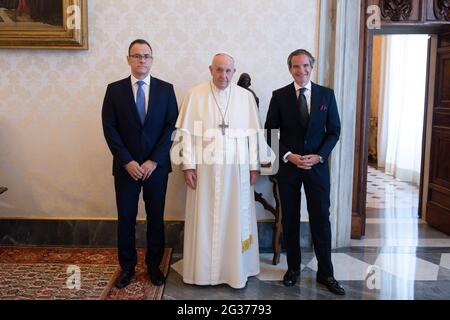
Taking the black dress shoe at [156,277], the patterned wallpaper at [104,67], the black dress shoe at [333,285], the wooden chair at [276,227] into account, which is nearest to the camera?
the black dress shoe at [333,285]

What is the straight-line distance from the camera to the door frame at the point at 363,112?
4.74 meters

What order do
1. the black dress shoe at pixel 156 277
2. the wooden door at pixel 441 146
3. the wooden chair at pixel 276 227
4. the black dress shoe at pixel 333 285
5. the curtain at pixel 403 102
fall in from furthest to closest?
the curtain at pixel 403 102
the wooden door at pixel 441 146
the wooden chair at pixel 276 227
the black dress shoe at pixel 156 277
the black dress shoe at pixel 333 285

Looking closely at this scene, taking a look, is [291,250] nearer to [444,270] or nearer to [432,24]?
[444,270]

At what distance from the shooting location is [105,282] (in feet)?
12.5

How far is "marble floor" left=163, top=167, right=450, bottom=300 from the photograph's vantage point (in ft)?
11.9

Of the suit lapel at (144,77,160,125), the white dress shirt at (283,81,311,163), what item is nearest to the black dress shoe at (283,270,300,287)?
the white dress shirt at (283,81,311,163)

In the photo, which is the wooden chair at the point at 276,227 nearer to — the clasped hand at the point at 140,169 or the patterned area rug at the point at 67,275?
the patterned area rug at the point at 67,275

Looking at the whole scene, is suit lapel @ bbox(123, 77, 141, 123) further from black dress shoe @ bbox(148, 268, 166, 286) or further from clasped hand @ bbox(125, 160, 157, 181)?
black dress shoe @ bbox(148, 268, 166, 286)

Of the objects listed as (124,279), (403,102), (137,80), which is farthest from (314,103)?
(403,102)

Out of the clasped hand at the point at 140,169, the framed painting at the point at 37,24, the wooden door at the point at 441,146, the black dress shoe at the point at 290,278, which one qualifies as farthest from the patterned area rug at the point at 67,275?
the wooden door at the point at 441,146

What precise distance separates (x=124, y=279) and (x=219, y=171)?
1.11m

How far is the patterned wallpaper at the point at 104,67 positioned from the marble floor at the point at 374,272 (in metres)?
1.32

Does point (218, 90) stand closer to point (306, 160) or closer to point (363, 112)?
point (306, 160)

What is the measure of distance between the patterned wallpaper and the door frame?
60 centimetres
